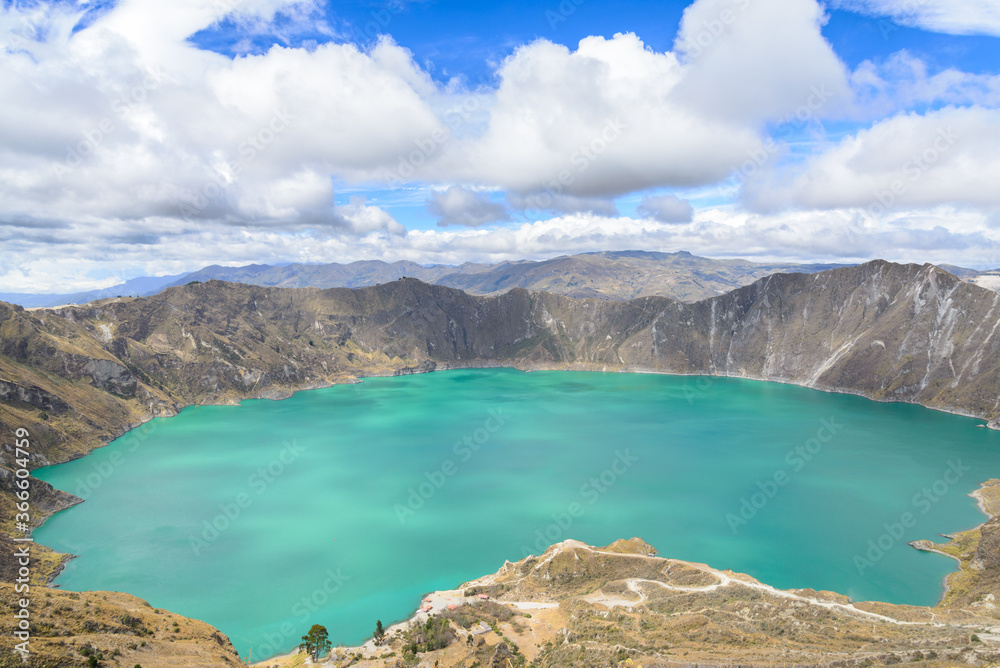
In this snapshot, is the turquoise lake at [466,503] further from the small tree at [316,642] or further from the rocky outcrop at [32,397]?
the rocky outcrop at [32,397]

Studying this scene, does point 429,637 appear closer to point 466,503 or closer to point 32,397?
point 466,503

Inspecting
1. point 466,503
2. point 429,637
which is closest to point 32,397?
point 466,503

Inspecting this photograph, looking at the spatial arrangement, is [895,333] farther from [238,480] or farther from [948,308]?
[238,480]

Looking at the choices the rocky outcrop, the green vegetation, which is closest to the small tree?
the green vegetation

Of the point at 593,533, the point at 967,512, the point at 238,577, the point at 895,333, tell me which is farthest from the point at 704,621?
the point at 895,333

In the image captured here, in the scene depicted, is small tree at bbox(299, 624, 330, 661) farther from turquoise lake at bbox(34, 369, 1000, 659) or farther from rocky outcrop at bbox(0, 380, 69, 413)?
rocky outcrop at bbox(0, 380, 69, 413)

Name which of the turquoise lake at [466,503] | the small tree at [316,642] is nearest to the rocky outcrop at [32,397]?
the turquoise lake at [466,503]

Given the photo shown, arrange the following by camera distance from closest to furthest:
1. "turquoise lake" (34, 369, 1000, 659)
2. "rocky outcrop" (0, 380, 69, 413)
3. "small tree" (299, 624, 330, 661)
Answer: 1. "small tree" (299, 624, 330, 661)
2. "turquoise lake" (34, 369, 1000, 659)
3. "rocky outcrop" (0, 380, 69, 413)
